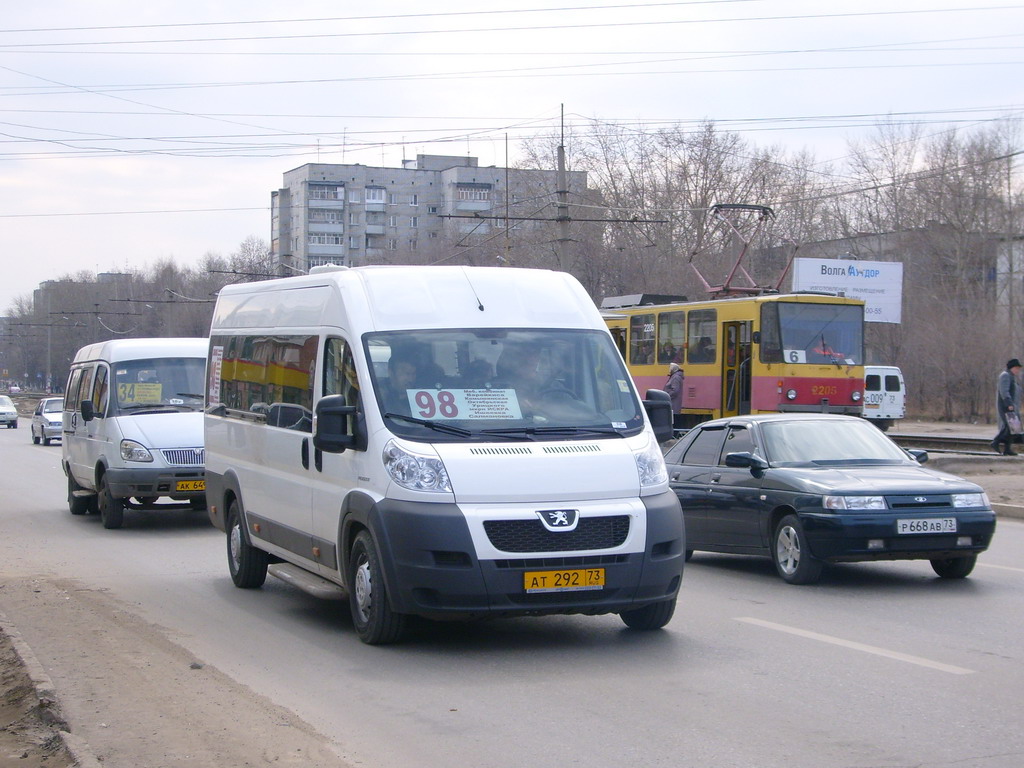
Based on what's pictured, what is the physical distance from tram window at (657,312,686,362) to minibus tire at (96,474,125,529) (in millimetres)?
16309

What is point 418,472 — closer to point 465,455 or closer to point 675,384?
point 465,455

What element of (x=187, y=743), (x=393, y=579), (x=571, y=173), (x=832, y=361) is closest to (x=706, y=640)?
(x=393, y=579)

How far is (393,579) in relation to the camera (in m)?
7.72

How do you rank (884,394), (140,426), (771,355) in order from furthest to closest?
(884,394), (771,355), (140,426)

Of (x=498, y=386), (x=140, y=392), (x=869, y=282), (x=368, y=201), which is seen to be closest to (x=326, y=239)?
(x=368, y=201)

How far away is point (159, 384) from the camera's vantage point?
16.8 m

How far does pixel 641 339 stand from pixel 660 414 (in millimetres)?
23019

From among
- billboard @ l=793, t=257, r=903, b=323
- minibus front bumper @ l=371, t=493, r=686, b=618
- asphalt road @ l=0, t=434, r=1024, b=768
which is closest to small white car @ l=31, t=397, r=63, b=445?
billboard @ l=793, t=257, r=903, b=323

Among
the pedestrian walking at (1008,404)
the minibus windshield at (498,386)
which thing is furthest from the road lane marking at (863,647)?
the pedestrian walking at (1008,404)

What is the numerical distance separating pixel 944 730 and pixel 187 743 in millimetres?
3562

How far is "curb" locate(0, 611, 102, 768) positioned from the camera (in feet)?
17.9

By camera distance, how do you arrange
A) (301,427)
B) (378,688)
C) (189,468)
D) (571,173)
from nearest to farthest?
(378,688)
(301,427)
(189,468)
(571,173)

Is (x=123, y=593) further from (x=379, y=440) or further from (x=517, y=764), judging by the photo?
(x=517, y=764)

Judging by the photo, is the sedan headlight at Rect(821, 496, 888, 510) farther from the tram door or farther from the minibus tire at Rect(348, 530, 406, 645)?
the tram door
